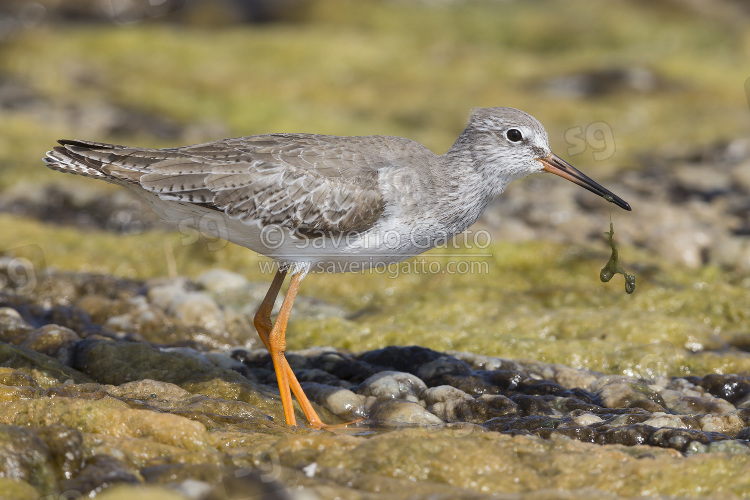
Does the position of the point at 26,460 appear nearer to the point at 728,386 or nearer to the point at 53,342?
the point at 53,342

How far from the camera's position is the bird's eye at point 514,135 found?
8.05 metres

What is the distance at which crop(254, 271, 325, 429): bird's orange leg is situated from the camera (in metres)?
6.85

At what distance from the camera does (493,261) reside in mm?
11102

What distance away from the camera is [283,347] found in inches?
292

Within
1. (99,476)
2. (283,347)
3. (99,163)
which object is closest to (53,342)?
(99,163)

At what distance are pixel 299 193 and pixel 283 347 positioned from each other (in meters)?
1.43

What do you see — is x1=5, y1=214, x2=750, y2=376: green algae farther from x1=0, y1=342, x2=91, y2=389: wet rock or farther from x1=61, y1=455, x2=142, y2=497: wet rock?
x1=61, y1=455, x2=142, y2=497: wet rock

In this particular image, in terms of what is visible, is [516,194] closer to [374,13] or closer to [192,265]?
[192,265]

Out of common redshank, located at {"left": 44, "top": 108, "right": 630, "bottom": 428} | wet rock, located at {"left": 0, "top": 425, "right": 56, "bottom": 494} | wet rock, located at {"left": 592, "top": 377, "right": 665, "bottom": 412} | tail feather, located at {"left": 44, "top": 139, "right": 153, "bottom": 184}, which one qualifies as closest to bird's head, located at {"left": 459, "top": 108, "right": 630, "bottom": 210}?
common redshank, located at {"left": 44, "top": 108, "right": 630, "bottom": 428}

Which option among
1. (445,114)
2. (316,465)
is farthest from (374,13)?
(316,465)

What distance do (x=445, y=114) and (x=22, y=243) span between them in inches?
380

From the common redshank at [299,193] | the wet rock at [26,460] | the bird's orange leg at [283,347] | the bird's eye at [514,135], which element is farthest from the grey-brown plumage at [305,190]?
the wet rock at [26,460]

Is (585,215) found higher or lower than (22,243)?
higher

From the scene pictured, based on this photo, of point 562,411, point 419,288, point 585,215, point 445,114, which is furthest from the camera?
point 445,114
